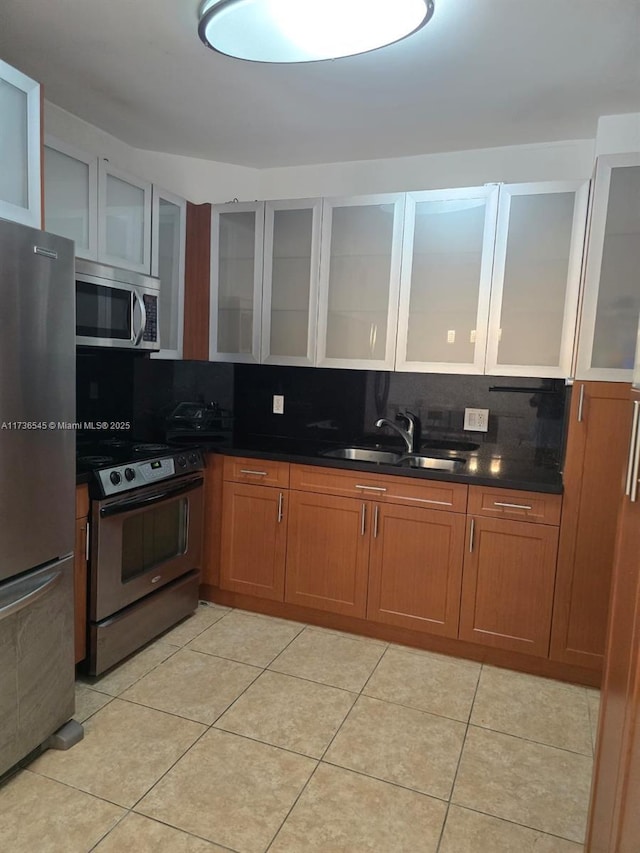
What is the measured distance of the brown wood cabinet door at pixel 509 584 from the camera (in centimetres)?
251

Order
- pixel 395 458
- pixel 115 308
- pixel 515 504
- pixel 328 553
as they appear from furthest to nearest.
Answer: pixel 395 458 → pixel 328 553 → pixel 115 308 → pixel 515 504

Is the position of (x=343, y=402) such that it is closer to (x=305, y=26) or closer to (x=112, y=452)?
(x=112, y=452)

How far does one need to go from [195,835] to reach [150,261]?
8.19 feet

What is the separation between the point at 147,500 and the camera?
2557 mm

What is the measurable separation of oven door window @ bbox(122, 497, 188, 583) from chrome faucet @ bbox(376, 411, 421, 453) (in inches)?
45.0

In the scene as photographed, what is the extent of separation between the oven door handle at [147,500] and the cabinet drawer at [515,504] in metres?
1.36

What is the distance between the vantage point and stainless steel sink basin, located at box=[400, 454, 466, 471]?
117 inches

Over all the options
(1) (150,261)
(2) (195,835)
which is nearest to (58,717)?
(2) (195,835)

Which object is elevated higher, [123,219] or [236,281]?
[123,219]

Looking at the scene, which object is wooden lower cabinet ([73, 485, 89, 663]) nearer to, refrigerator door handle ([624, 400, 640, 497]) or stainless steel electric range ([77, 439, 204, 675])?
stainless steel electric range ([77, 439, 204, 675])

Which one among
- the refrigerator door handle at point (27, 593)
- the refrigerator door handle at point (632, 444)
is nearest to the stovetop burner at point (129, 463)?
the refrigerator door handle at point (27, 593)

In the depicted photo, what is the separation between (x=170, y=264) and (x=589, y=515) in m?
→ 2.47

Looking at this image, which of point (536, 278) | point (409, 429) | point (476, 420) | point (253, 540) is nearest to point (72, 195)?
point (253, 540)

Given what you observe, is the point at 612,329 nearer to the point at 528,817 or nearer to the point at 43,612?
the point at 528,817
